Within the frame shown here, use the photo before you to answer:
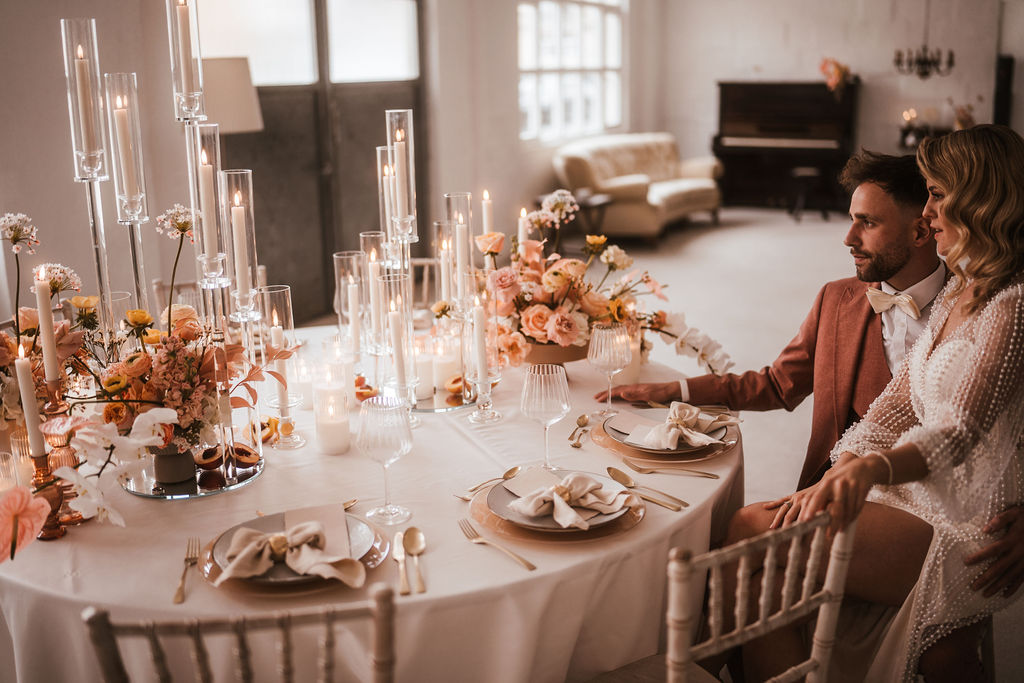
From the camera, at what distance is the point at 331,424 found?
191 centimetres

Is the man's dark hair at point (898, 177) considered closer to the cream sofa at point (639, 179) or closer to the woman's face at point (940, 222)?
the woman's face at point (940, 222)

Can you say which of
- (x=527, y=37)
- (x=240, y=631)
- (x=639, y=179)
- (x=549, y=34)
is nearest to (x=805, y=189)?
(x=639, y=179)

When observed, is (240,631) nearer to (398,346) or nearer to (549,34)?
(398,346)

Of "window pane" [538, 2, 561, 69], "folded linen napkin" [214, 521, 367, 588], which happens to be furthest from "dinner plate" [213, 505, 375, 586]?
"window pane" [538, 2, 561, 69]

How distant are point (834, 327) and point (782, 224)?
7.76 meters

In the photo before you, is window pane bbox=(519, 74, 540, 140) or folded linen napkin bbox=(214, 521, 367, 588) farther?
window pane bbox=(519, 74, 540, 140)

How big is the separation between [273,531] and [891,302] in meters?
1.49

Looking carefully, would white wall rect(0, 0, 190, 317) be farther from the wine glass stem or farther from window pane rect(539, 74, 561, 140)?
window pane rect(539, 74, 561, 140)

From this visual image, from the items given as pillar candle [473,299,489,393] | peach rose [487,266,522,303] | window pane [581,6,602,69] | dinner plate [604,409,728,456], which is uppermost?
window pane [581,6,602,69]

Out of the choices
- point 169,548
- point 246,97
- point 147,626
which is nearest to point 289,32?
point 246,97

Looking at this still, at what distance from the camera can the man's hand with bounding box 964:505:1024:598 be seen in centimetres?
173

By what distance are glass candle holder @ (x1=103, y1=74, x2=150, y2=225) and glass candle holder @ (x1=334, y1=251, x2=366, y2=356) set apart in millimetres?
546

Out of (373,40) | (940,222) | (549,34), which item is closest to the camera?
(940,222)

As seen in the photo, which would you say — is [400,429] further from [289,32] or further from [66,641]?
[289,32]
